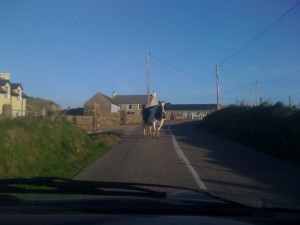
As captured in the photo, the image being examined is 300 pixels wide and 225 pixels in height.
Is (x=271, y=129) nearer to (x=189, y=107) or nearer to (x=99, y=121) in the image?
(x=99, y=121)

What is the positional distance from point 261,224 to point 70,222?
136cm

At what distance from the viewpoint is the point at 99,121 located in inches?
1775

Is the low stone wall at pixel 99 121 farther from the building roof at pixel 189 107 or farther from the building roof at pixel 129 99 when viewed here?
the building roof at pixel 189 107

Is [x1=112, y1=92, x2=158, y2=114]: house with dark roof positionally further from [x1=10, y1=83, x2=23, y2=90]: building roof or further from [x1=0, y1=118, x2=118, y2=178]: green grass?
[x1=0, y1=118, x2=118, y2=178]: green grass

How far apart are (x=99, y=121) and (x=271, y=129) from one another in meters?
24.6

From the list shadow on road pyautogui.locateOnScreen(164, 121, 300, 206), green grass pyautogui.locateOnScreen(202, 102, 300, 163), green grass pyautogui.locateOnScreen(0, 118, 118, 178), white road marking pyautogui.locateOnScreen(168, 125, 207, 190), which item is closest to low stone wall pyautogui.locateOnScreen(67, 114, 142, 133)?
green grass pyautogui.locateOnScreen(202, 102, 300, 163)

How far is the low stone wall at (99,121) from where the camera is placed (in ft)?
116

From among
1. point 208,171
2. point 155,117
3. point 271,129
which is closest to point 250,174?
Answer: point 208,171

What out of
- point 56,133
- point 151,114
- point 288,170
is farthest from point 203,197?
point 151,114

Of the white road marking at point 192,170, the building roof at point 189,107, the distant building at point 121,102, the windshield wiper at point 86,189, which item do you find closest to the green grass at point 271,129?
the white road marking at point 192,170

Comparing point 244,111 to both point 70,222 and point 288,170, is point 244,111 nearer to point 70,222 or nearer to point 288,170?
point 288,170

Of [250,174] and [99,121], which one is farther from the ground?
[99,121]

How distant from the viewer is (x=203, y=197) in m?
4.12

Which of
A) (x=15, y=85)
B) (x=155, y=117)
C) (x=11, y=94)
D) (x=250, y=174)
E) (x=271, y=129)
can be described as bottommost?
(x=250, y=174)
